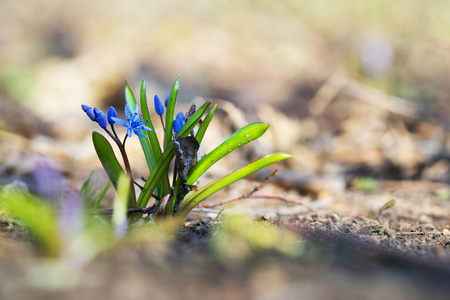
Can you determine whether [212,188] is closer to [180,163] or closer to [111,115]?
[180,163]

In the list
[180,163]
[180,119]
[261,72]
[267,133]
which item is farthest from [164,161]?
[261,72]

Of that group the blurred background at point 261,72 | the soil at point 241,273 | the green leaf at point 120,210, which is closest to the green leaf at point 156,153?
the green leaf at point 120,210

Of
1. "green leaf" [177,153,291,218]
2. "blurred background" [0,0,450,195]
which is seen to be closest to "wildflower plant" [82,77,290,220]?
"green leaf" [177,153,291,218]

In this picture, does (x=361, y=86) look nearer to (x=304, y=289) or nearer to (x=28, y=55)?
(x=304, y=289)

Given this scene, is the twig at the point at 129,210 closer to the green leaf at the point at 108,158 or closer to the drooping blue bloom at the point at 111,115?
the green leaf at the point at 108,158

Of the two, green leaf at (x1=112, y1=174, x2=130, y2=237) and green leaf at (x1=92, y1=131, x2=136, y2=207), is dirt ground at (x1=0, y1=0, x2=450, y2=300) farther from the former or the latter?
green leaf at (x1=92, y1=131, x2=136, y2=207)

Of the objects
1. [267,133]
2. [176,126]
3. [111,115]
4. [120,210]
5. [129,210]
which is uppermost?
[111,115]
